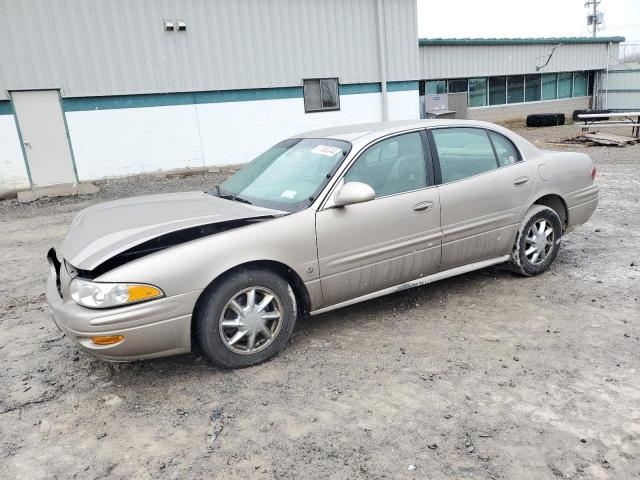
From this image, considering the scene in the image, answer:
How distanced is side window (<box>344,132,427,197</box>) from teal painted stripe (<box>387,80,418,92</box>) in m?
13.9

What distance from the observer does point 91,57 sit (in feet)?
42.4

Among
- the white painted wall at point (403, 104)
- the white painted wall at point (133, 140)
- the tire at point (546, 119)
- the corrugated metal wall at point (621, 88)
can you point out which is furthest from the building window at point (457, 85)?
the white painted wall at point (133, 140)

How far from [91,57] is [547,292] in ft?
40.8

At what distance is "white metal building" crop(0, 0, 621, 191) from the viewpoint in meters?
12.5

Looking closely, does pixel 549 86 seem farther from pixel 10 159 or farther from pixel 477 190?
pixel 477 190

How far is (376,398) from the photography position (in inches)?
122

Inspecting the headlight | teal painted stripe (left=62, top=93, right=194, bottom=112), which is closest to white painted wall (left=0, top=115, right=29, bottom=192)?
teal painted stripe (left=62, top=93, right=194, bottom=112)

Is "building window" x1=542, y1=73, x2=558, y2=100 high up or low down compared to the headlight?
up

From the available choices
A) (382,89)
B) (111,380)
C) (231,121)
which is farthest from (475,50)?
(111,380)

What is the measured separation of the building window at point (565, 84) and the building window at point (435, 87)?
8885 mm

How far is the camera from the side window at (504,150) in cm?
468

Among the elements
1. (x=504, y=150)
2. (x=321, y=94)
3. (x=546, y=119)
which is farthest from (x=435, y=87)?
(x=504, y=150)

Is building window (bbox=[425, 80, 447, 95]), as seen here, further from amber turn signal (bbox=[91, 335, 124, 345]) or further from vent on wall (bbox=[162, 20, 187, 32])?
amber turn signal (bbox=[91, 335, 124, 345])

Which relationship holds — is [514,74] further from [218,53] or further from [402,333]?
[402,333]
